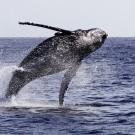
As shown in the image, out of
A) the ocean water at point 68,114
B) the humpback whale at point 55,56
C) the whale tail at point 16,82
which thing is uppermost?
the humpback whale at point 55,56

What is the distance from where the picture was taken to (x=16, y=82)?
25234mm

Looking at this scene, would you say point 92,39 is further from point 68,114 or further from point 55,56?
point 68,114

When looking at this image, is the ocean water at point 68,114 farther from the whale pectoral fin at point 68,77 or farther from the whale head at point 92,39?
the whale head at point 92,39

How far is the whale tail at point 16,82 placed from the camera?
992 inches

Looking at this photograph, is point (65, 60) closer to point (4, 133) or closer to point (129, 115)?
point (129, 115)

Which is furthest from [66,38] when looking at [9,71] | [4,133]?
[4,133]

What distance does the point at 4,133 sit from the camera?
68.4ft

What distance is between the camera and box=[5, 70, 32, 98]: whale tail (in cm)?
2519

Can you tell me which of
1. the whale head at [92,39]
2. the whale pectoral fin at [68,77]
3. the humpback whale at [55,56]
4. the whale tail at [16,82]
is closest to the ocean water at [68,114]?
the whale tail at [16,82]

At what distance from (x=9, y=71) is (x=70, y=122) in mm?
4665

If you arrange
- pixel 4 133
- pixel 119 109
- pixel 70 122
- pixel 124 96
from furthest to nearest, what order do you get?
1. pixel 124 96
2. pixel 119 109
3. pixel 70 122
4. pixel 4 133

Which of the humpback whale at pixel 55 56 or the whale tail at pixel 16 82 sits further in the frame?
the humpback whale at pixel 55 56

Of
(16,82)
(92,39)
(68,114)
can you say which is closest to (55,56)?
(92,39)

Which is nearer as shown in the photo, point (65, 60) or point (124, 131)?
point (124, 131)
